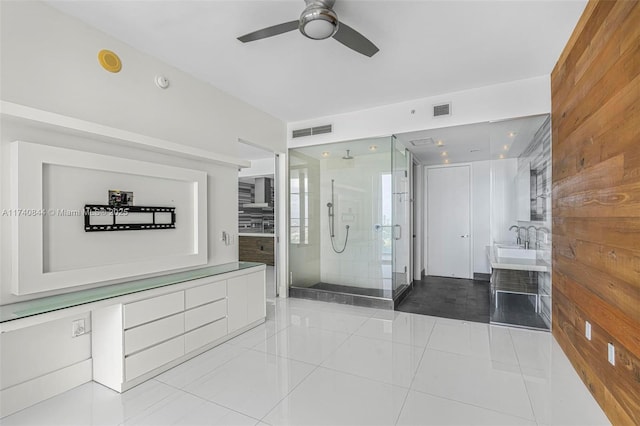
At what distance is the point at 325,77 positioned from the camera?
3490 mm

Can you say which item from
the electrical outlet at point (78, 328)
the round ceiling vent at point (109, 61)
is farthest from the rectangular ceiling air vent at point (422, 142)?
the electrical outlet at point (78, 328)

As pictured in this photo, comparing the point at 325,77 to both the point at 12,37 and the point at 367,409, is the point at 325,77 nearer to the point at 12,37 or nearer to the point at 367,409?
the point at 12,37

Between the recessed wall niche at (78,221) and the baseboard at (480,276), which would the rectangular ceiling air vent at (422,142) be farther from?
the recessed wall niche at (78,221)

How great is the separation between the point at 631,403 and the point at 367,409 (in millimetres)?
1479

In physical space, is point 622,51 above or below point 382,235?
above

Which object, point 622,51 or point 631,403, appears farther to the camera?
point 622,51

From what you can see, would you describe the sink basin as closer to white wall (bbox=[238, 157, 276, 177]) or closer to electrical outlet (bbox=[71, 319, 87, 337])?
electrical outlet (bbox=[71, 319, 87, 337])

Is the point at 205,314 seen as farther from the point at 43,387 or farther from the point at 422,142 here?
the point at 422,142

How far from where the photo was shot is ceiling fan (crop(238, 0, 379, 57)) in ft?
6.77

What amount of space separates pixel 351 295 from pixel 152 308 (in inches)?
112

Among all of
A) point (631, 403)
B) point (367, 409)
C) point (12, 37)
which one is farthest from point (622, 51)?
point (12, 37)

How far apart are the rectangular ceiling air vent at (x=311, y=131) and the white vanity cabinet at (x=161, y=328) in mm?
2597

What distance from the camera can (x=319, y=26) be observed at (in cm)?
212

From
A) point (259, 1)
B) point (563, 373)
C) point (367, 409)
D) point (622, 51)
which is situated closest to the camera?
point (622, 51)
